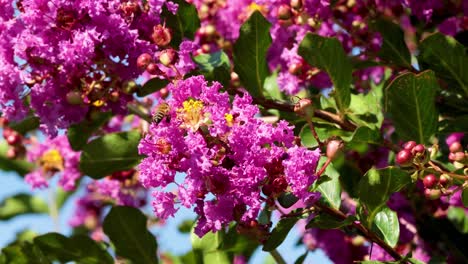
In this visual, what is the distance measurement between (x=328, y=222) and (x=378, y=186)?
118mm

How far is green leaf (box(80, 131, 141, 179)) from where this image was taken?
1.96 metres

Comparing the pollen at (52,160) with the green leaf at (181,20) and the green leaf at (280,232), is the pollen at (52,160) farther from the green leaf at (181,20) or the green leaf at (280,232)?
the green leaf at (280,232)

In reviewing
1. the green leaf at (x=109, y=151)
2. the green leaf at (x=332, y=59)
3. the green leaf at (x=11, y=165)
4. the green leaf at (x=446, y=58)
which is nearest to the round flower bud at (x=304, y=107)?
the green leaf at (x=332, y=59)

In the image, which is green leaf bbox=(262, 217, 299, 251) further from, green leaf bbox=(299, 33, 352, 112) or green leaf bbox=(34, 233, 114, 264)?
green leaf bbox=(34, 233, 114, 264)

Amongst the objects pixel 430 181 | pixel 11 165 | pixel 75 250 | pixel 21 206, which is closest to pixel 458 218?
pixel 430 181

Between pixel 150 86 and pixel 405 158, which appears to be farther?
pixel 150 86

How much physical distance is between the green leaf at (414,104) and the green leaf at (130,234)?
0.68 m

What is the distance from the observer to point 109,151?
1960mm

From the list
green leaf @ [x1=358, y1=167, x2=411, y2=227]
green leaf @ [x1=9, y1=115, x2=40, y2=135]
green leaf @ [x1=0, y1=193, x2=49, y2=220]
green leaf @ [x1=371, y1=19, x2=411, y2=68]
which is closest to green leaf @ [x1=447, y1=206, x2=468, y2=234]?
green leaf @ [x1=371, y1=19, x2=411, y2=68]

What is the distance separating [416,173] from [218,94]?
1.32 feet

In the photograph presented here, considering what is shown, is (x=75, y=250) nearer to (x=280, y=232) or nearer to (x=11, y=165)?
(x=280, y=232)

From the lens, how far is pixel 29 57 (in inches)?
64.6

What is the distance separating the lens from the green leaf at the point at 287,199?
1432 mm

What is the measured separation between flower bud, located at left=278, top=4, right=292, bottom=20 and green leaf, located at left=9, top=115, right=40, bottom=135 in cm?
66
